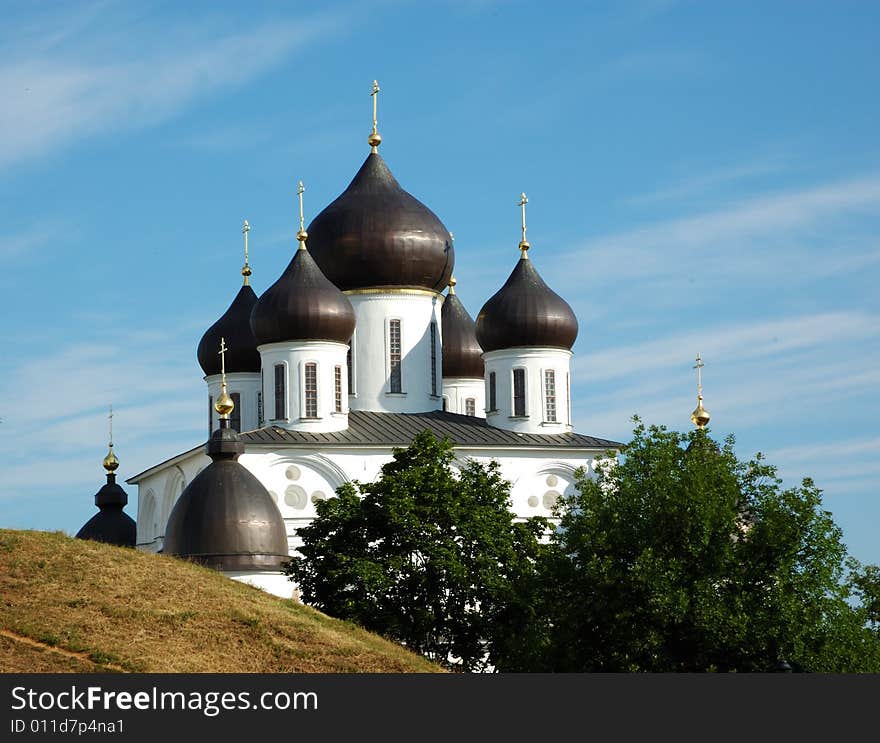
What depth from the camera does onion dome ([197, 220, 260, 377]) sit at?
163 ft

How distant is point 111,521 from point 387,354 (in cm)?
998

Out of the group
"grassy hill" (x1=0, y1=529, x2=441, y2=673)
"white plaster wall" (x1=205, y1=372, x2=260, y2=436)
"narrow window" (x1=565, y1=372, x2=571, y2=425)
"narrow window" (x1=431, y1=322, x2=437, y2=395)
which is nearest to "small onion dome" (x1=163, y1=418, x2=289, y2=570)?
"grassy hill" (x1=0, y1=529, x2=441, y2=673)

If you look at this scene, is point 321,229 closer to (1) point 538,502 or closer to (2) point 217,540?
(1) point 538,502

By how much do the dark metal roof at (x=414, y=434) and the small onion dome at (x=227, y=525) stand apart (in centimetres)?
491

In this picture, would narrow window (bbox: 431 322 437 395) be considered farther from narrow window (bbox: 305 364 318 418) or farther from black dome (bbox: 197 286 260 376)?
black dome (bbox: 197 286 260 376)

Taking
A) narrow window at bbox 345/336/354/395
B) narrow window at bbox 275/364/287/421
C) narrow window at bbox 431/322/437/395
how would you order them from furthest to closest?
narrow window at bbox 431/322/437/395, narrow window at bbox 345/336/354/395, narrow window at bbox 275/364/287/421

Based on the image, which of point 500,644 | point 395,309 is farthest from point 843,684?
point 395,309

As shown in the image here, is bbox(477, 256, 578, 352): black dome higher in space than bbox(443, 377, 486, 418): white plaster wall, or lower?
higher

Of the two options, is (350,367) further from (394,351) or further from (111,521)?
(111,521)

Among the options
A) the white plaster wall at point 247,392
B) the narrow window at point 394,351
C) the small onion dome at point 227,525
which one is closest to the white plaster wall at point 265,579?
the small onion dome at point 227,525

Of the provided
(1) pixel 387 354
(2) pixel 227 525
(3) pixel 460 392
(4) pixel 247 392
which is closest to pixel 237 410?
(4) pixel 247 392

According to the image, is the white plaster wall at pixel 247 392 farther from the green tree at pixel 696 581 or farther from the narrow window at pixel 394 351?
the green tree at pixel 696 581

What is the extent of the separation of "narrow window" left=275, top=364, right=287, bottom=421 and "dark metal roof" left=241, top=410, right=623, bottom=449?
1.95 ft

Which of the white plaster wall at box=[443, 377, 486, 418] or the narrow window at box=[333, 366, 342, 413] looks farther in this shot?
the white plaster wall at box=[443, 377, 486, 418]
